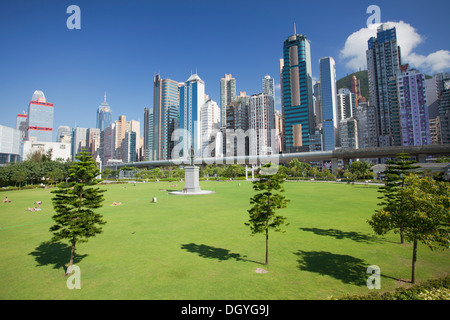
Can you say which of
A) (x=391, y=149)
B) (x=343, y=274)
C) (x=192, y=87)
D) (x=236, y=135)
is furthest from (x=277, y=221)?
(x=192, y=87)

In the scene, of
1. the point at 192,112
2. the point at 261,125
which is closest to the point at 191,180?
the point at 261,125

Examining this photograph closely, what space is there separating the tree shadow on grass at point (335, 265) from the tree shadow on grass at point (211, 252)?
3.00 m

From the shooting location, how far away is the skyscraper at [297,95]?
5891 inches

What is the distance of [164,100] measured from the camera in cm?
19788

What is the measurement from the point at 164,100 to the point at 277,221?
202650 mm

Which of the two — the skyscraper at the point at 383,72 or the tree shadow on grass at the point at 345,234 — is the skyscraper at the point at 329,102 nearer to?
the skyscraper at the point at 383,72

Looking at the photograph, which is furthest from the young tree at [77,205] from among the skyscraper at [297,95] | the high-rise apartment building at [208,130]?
the high-rise apartment building at [208,130]

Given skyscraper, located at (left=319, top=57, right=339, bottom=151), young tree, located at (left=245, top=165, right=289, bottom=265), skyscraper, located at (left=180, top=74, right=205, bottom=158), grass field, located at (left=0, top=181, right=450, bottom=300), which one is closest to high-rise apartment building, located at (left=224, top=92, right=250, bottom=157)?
skyscraper, located at (left=180, top=74, right=205, bottom=158)

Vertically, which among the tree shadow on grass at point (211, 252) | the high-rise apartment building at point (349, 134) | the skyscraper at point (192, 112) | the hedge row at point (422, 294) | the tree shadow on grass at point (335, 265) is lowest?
the tree shadow on grass at point (335, 265)

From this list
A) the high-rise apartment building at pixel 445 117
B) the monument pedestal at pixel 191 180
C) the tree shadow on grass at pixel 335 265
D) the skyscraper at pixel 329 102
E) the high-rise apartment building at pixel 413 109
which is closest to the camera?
the tree shadow on grass at pixel 335 265

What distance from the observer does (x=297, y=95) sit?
500 feet

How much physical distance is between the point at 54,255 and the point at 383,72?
188178 mm
